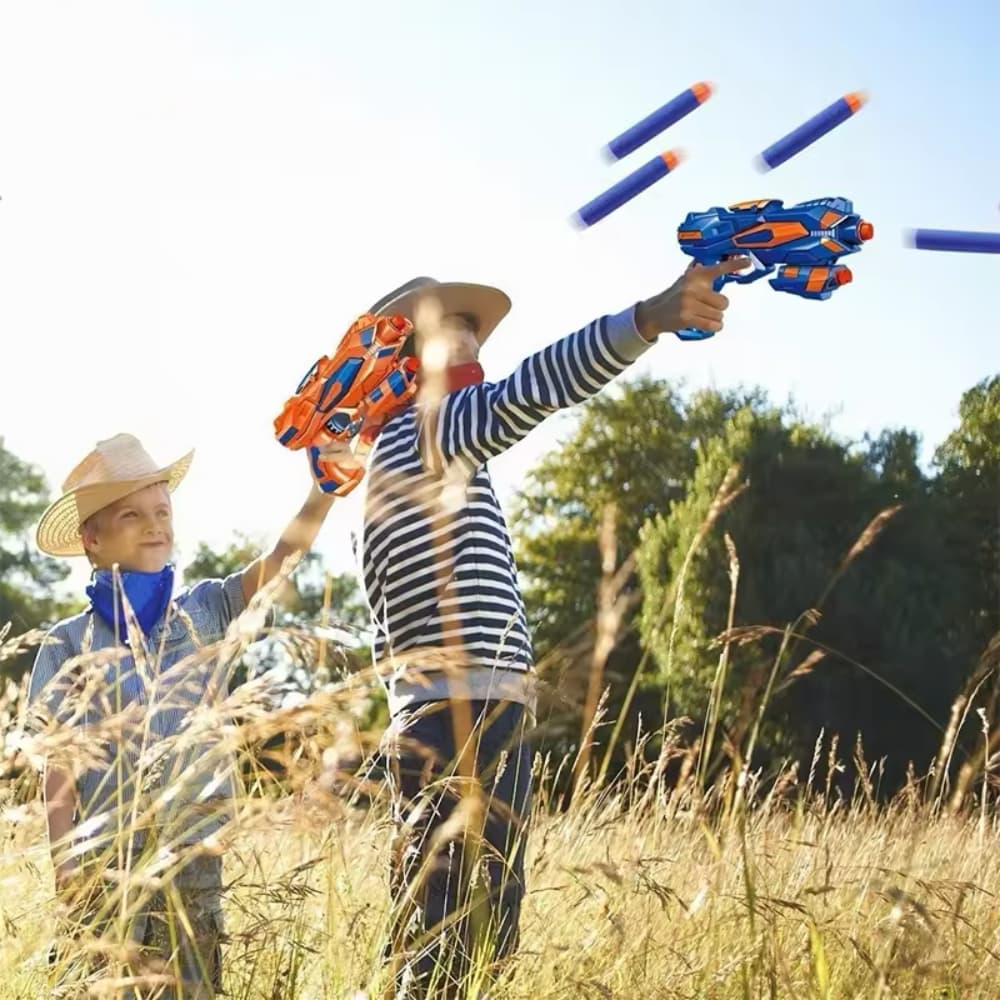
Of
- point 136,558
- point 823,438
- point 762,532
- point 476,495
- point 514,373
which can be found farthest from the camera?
point 823,438

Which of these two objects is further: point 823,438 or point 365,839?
point 823,438

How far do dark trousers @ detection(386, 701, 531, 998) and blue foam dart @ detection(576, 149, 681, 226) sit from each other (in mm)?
1019

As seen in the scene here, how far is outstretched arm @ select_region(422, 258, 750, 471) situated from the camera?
9.05 ft

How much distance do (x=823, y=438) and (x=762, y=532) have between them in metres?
2.31

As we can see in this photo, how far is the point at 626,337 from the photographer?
2.84 metres

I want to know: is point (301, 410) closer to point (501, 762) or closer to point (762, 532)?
point (501, 762)

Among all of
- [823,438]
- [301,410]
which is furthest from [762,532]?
[301,410]

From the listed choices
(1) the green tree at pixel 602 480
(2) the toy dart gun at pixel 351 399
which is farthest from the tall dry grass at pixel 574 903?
(1) the green tree at pixel 602 480

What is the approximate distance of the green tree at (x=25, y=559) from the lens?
31484 millimetres

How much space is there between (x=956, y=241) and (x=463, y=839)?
1433 mm

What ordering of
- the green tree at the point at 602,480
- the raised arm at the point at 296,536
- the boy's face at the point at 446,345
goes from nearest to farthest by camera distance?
the raised arm at the point at 296,536 → the boy's face at the point at 446,345 → the green tree at the point at 602,480

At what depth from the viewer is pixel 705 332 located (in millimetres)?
2771

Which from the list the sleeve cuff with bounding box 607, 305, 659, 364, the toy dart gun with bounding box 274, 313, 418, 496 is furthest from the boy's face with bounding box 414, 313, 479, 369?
the sleeve cuff with bounding box 607, 305, 659, 364

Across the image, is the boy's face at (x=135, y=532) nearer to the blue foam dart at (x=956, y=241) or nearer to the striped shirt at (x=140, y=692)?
the striped shirt at (x=140, y=692)
